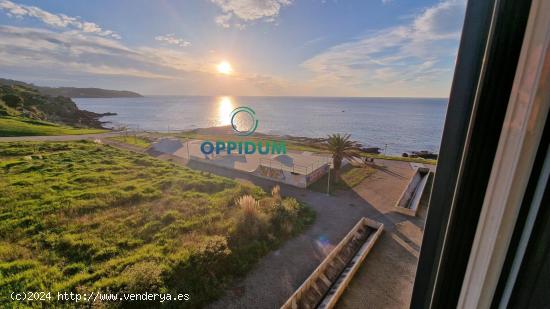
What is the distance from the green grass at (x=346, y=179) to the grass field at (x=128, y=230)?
3714 mm

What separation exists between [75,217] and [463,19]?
1019 centimetres

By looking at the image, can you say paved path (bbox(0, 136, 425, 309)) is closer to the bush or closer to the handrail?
the handrail

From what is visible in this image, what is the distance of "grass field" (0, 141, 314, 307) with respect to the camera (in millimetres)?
5238

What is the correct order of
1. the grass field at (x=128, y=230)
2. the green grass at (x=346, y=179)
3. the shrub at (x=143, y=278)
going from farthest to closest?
the green grass at (x=346, y=179), the grass field at (x=128, y=230), the shrub at (x=143, y=278)

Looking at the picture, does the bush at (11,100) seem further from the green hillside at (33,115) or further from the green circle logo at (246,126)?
the green circle logo at (246,126)

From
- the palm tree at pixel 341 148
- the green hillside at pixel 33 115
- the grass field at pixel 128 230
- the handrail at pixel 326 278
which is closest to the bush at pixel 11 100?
the green hillside at pixel 33 115

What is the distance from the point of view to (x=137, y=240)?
6621 millimetres

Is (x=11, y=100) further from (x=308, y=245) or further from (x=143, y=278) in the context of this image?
(x=308, y=245)

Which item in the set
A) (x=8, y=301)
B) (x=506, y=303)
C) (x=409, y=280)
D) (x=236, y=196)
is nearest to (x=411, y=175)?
(x=409, y=280)

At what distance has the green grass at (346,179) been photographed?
13547mm

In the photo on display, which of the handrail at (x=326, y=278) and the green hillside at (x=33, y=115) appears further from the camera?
the green hillside at (x=33, y=115)

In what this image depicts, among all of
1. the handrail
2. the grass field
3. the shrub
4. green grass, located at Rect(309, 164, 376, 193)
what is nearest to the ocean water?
the handrail

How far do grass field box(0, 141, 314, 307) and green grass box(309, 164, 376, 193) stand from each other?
12.2 ft

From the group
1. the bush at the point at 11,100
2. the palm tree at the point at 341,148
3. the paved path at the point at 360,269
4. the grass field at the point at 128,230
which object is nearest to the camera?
the grass field at the point at 128,230
